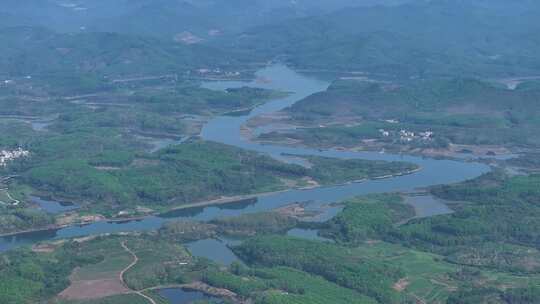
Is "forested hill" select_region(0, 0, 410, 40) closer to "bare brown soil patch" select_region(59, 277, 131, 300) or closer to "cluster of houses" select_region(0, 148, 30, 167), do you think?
"cluster of houses" select_region(0, 148, 30, 167)

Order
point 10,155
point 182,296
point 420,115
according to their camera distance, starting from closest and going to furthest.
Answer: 1. point 182,296
2. point 10,155
3. point 420,115

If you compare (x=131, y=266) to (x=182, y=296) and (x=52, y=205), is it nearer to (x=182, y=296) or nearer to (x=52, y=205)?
(x=182, y=296)

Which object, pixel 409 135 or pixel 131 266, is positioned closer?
pixel 131 266

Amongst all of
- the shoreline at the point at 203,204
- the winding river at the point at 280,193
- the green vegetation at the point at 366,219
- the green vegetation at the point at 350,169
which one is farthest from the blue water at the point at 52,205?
the green vegetation at the point at 350,169

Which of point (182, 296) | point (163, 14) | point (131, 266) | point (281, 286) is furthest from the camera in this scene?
point (163, 14)

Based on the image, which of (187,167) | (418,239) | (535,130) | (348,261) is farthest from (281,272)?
(535,130)

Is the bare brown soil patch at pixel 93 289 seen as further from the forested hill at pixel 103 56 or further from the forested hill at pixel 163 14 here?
the forested hill at pixel 163 14

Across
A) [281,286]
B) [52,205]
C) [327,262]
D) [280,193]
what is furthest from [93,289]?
[280,193]
